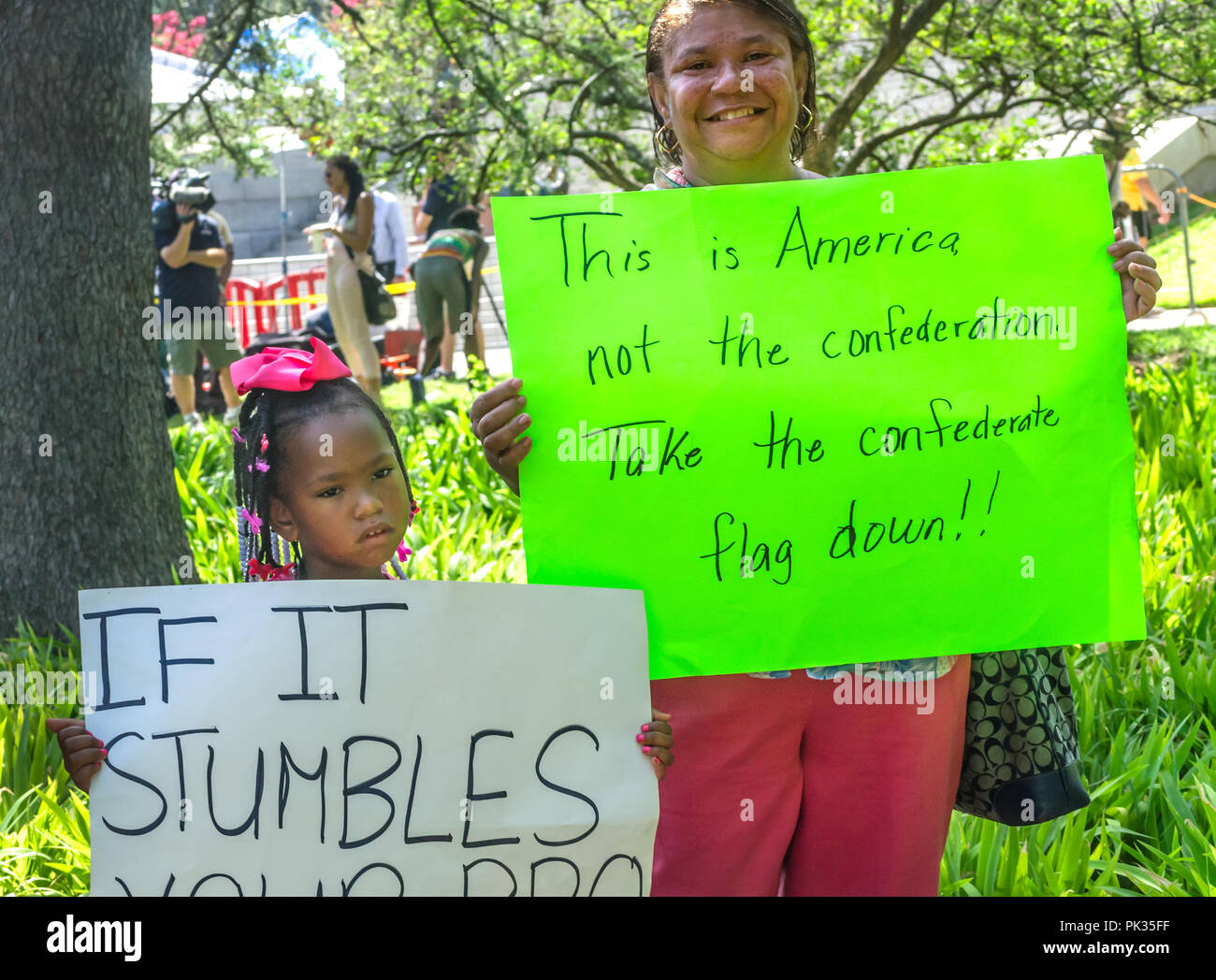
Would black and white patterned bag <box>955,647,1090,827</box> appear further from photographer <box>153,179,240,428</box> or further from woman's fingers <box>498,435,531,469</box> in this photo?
photographer <box>153,179,240,428</box>

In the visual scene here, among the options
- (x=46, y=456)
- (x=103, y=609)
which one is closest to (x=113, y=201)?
(x=46, y=456)

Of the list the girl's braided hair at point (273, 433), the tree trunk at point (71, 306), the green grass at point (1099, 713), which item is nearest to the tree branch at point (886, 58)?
the green grass at point (1099, 713)

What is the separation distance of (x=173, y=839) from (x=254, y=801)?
0.38 ft

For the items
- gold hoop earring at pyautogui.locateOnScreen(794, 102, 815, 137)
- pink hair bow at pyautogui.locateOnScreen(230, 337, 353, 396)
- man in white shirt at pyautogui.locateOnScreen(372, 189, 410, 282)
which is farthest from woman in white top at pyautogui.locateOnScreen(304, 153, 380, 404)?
gold hoop earring at pyautogui.locateOnScreen(794, 102, 815, 137)

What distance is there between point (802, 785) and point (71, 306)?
2.86 meters

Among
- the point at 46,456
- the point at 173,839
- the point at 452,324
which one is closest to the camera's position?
the point at 173,839

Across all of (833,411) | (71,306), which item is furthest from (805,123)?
(71,306)

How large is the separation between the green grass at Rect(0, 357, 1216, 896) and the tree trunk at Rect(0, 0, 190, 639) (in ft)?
0.89

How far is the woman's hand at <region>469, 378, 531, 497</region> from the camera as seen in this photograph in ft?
5.40

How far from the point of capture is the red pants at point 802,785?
174 cm

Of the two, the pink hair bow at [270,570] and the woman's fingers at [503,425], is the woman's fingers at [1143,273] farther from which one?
the pink hair bow at [270,570]

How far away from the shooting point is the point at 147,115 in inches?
151

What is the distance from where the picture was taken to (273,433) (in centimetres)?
195

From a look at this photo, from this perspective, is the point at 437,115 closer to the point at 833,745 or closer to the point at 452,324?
the point at 452,324
